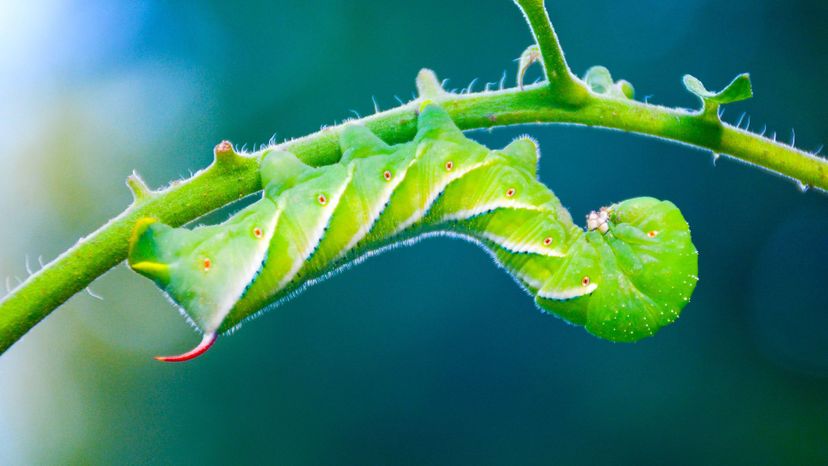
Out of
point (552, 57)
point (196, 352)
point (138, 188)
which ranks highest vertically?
point (552, 57)

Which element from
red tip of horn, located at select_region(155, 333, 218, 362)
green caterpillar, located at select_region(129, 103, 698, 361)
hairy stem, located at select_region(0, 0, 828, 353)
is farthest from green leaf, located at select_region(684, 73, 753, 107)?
red tip of horn, located at select_region(155, 333, 218, 362)

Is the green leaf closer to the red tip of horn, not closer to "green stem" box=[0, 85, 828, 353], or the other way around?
"green stem" box=[0, 85, 828, 353]

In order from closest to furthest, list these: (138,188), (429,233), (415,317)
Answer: (138,188) < (429,233) < (415,317)

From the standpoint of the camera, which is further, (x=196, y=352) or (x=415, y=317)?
(x=415, y=317)

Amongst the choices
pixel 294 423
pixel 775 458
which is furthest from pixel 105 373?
pixel 775 458

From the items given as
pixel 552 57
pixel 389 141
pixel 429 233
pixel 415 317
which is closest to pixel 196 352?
pixel 389 141

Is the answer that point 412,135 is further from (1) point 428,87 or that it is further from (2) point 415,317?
(2) point 415,317
